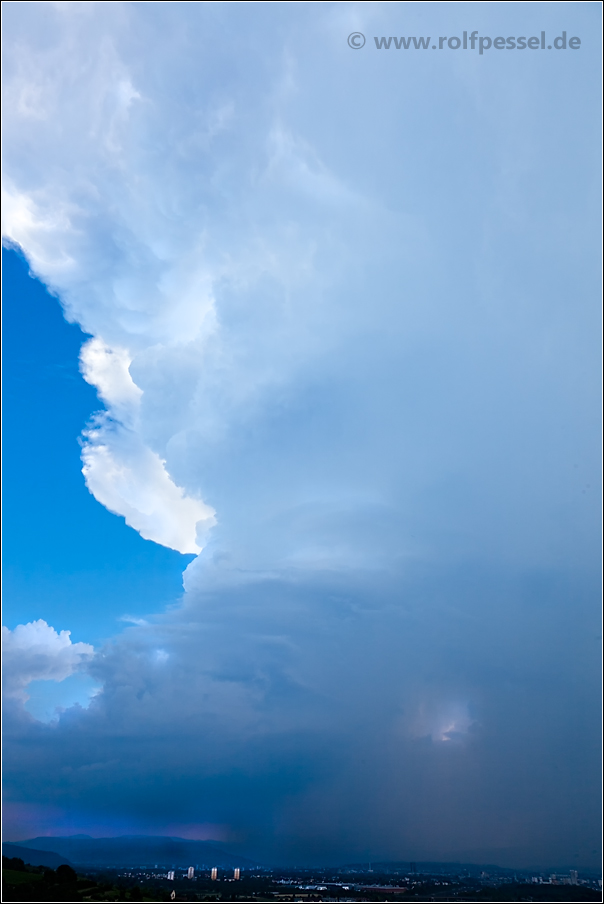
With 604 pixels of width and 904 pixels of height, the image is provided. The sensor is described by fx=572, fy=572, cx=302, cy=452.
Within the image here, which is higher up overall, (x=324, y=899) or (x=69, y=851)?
(x=324, y=899)

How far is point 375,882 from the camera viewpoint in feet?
228

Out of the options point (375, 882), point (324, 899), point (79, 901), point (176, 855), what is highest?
point (79, 901)

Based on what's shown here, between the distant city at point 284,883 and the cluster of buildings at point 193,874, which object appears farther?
the cluster of buildings at point 193,874

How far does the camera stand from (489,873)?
69.5m

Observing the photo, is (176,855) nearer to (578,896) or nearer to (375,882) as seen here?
(375,882)

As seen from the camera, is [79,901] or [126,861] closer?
[79,901]

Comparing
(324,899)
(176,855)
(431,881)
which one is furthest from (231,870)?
(324,899)

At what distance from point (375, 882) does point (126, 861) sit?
144 feet

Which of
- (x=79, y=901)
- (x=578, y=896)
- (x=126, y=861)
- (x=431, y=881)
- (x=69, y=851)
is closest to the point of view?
(x=79, y=901)

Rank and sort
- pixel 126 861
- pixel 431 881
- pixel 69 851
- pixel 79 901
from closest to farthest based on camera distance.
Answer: pixel 79 901, pixel 431 881, pixel 69 851, pixel 126 861

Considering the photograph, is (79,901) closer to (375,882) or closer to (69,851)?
(375,882)

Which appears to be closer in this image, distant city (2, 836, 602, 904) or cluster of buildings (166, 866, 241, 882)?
distant city (2, 836, 602, 904)

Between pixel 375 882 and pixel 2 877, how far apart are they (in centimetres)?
4594

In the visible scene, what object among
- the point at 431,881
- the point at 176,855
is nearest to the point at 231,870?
the point at 176,855
